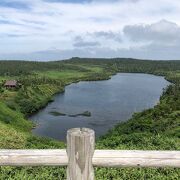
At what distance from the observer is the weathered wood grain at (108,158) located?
17.0 ft

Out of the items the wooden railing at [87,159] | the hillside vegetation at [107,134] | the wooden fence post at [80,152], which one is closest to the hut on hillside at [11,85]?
the hillside vegetation at [107,134]

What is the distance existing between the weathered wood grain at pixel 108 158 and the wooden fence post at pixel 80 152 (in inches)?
7.3

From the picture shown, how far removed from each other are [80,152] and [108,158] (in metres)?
0.52

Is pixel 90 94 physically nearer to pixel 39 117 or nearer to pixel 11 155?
pixel 39 117

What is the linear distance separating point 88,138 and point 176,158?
140 centimetres

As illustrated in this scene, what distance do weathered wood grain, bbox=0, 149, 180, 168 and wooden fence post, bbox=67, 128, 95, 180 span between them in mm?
185

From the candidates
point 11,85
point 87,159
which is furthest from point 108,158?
point 11,85

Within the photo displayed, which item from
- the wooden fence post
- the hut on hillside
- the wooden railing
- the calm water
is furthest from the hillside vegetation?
the wooden fence post

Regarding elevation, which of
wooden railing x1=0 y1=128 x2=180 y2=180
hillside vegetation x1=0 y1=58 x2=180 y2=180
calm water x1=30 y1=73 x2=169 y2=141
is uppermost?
wooden railing x1=0 y1=128 x2=180 y2=180

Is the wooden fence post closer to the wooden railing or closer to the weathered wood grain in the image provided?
the wooden railing

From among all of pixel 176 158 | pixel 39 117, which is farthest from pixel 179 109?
pixel 176 158

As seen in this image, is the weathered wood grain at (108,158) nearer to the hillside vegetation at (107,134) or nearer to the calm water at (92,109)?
the hillside vegetation at (107,134)

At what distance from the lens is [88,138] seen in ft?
16.0

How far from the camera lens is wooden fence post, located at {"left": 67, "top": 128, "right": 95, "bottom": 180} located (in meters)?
4.88
